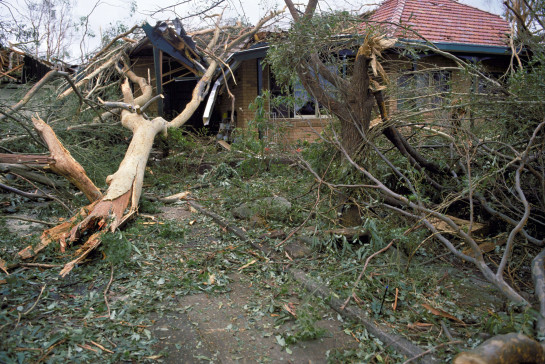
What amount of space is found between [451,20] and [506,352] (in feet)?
46.2

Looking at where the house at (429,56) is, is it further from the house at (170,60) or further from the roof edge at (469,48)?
the house at (170,60)

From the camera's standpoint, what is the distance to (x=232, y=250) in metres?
4.80

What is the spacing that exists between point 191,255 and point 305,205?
66.7 inches

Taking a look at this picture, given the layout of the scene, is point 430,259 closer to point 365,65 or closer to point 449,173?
point 449,173

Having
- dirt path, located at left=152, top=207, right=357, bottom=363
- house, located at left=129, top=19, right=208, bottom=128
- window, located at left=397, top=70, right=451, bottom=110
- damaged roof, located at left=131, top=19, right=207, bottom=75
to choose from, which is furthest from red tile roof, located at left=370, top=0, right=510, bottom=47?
dirt path, located at left=152, top=207, right=357, bottom=363

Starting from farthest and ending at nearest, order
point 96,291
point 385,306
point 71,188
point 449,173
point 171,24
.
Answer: point 171,24 → point 71,188 → point 449,173 → point 96,291 → point 385,306

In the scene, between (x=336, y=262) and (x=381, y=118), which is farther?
(x=381, y=118)

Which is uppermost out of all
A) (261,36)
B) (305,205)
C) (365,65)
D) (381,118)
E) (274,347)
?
(261,36)

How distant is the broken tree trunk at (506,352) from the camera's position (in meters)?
2.03

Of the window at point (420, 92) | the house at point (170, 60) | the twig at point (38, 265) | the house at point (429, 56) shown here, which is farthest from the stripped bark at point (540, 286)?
the house at point (170, 60)

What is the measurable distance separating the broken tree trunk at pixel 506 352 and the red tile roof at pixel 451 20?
37.8 ft

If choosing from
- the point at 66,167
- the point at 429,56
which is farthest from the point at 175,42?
the point at 429,56

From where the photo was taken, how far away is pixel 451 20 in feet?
45.1

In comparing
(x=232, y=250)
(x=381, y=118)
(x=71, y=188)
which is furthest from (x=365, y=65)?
(x=71, y=188)
